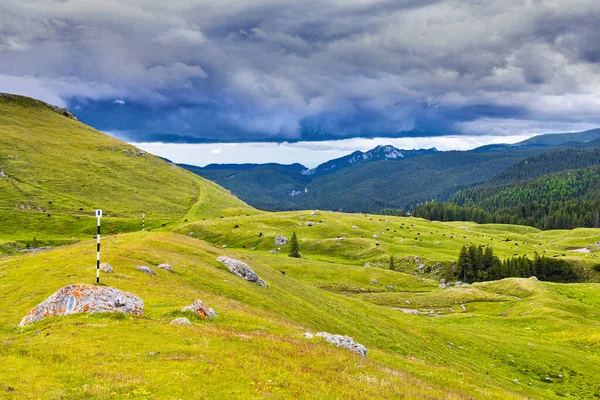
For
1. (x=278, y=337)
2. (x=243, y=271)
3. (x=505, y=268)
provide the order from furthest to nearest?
(x=505, y=268) → (x=243, y=271) → (x=278, y=337)

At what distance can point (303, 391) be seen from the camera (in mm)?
18281

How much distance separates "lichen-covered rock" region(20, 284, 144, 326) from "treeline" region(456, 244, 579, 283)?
5677 inches

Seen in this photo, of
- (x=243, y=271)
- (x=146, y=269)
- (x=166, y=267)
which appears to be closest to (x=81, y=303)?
(x=146, y=269)

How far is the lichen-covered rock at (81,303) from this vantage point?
2722 centimetres

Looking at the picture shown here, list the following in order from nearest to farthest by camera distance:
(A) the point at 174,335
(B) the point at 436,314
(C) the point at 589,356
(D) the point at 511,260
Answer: (A) the point at 174,335 < (C) the point at 589,356 < (B) the point at 436,314 < (D) the point at 511,260

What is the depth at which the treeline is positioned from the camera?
490ft

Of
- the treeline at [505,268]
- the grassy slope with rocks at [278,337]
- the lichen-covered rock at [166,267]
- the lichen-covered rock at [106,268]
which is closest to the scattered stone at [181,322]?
the grassy slope with rocks at [278,337]

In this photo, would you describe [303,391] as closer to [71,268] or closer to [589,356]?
[71,268]

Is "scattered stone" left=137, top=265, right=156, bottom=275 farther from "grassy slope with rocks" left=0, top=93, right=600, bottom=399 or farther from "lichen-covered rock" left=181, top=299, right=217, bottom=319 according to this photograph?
"lichen-covered rock" left=181, top=299, right=217, bottom=319

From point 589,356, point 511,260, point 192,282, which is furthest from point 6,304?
point 511,260

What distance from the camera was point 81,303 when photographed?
27.7m

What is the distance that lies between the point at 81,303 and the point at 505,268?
Answer: 6262 inches

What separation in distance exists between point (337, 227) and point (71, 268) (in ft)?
531

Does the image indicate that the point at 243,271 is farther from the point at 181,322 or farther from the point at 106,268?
the point at 181,322
